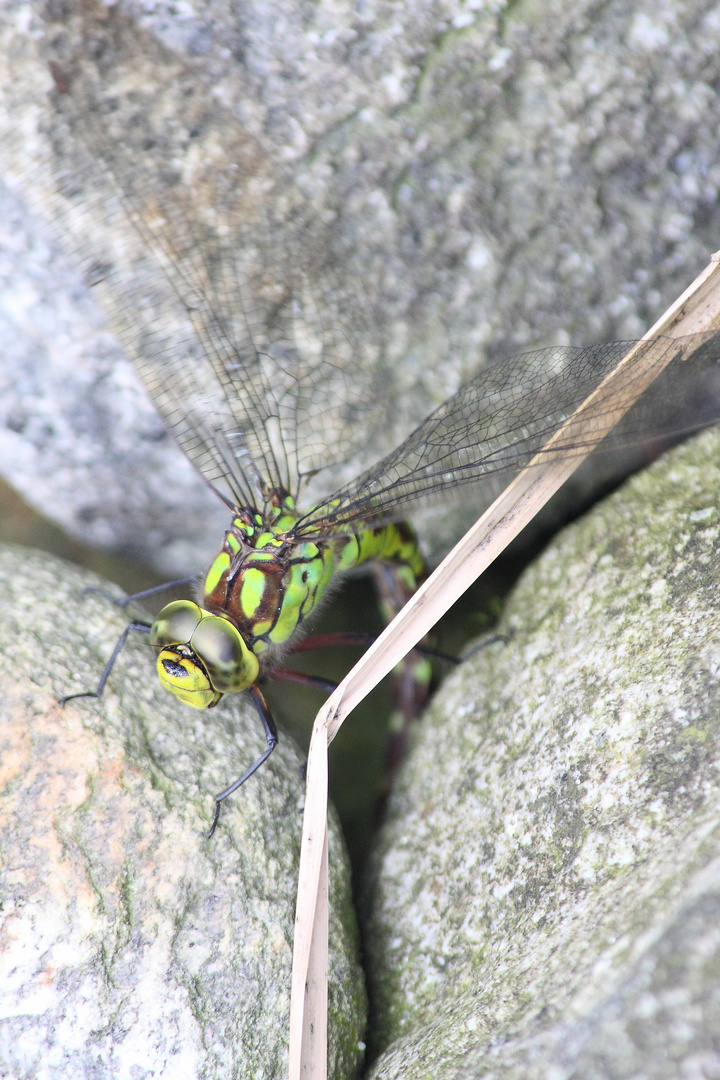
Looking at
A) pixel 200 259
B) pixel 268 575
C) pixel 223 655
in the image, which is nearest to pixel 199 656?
pixel 223 655

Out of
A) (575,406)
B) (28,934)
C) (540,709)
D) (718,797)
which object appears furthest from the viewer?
(575,406)

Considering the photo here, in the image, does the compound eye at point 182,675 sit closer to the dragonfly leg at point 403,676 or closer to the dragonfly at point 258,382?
the dragonfly at point 258,382

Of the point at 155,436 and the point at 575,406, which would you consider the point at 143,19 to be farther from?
the point at 575,406

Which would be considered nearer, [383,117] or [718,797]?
[718,797]

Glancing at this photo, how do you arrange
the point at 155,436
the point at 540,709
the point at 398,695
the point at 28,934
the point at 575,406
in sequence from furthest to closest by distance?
1. the point at 398,695
2. the point at 155,436
3. the point at 575,406
4. the point at 540,709
5. the point at 28,934

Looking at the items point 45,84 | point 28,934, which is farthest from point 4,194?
point 28,934

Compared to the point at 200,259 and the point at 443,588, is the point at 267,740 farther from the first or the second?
the point at 200,259

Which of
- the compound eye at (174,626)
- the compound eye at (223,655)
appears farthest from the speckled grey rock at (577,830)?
the compound eye at (174,626)

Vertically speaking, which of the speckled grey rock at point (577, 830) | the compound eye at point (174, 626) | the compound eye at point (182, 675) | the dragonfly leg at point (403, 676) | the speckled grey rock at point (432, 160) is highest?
the speckled grey rock at point (432, 160)
